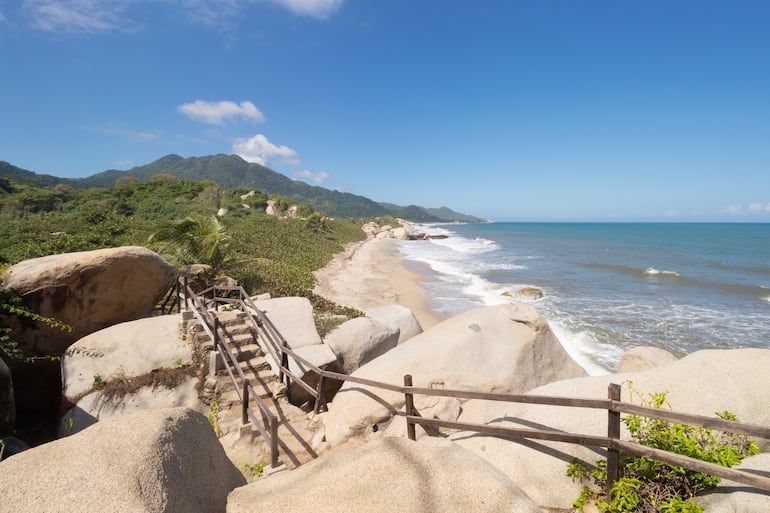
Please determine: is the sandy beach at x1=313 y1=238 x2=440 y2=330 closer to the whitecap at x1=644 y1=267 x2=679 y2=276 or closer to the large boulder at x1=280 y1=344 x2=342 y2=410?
the large boulder at x1=280 y1=344 x2=342 y2=410

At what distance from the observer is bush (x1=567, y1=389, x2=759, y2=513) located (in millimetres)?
3551

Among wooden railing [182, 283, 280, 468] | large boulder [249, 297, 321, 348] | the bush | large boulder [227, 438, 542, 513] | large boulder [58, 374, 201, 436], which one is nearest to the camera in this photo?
large boulder [227, 438, 542, 513]

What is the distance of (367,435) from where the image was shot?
236 inches

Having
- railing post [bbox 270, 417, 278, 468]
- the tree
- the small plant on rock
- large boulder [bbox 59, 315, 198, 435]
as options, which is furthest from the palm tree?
the tree

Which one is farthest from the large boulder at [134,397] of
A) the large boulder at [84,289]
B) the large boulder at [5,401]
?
the large boulder at [84,289]

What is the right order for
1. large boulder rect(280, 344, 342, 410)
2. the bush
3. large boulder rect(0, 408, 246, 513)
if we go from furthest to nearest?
large boulder rect(280, 344, 342, 410) < the bush < large boulder rect(0, 408, 246, 513)

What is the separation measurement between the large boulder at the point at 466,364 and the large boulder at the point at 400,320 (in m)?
A: 3.49

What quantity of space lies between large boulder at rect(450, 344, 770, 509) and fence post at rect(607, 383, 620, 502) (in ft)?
1.15

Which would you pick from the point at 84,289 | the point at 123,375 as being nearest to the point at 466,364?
the point at 123,375

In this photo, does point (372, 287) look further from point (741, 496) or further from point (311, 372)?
point (741, 496)

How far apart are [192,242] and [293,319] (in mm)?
7829

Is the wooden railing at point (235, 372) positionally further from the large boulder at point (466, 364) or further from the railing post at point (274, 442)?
the large boulder at point (466, 364)

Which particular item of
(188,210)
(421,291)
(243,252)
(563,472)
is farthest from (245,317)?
(188,210)

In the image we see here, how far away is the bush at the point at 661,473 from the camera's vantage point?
3.55m
